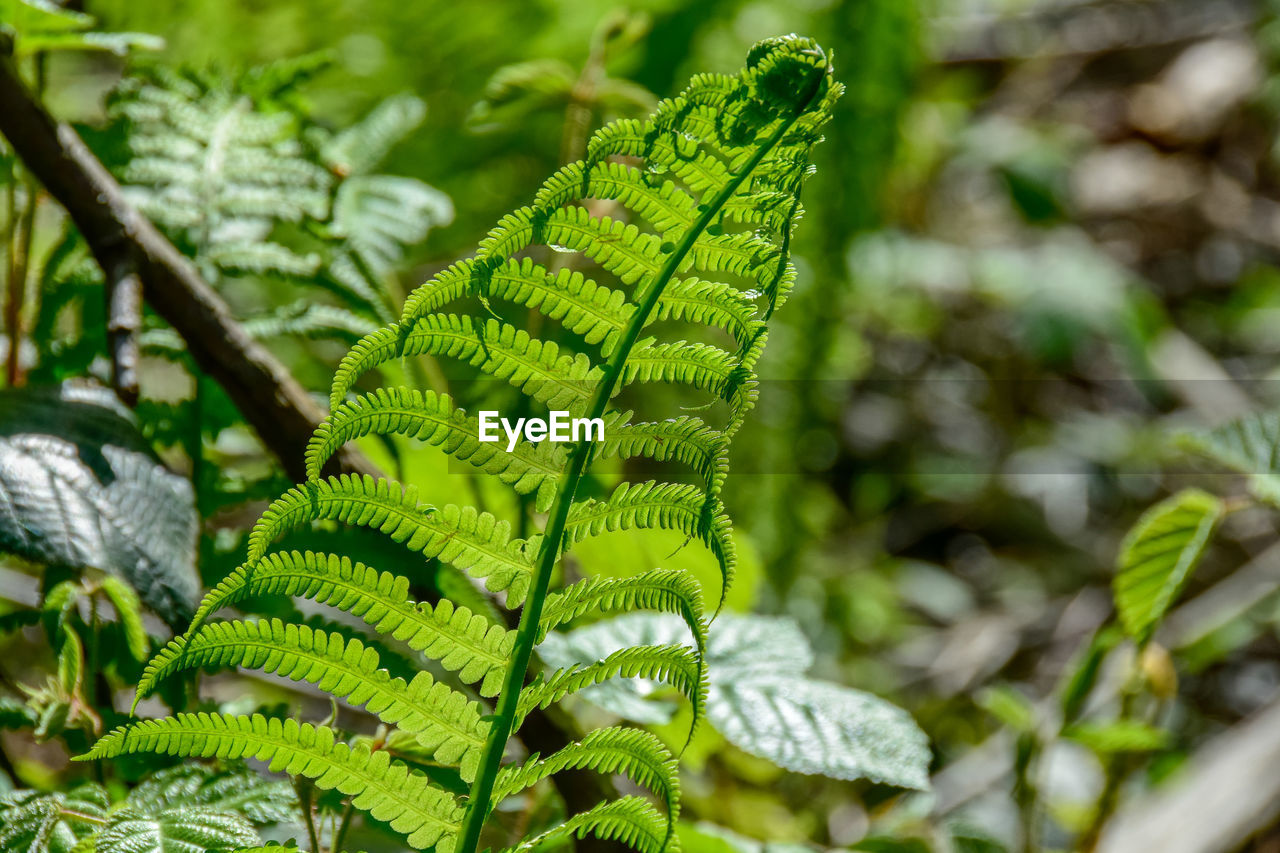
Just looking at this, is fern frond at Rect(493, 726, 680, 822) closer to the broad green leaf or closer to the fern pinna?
the fern pinna

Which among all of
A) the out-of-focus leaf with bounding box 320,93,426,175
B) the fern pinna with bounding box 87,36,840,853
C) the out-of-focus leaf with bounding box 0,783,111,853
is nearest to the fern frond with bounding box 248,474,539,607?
the fern pinna with bounding box 87,36,840,853

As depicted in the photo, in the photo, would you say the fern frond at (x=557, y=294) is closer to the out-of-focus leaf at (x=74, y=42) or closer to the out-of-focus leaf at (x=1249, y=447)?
the out-of-focus leaf at (x=74, y=42)

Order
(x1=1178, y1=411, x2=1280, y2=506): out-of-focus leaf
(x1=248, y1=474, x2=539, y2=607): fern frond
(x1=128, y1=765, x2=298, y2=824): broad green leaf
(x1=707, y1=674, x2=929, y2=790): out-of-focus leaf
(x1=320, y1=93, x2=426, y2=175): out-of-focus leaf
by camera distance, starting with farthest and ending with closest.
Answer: (x1=320, y1=93, x2=426, y2=175): out-of-focus leaf < (x1=1178, y1=411, x2=1280, y2=506): out-of-focus leaf < (x1=707, y1=674, x2=929, y2=790): out-of-focus leaf < (x1=128, y1=765, x2=298, y2=824): broad green leaf < (x1=248, y1=474, x2=539, y2=607): fern frond

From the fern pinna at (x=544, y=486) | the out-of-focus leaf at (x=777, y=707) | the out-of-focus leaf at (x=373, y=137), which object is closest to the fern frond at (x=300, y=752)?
the fern pinna at (x=544, y=486)

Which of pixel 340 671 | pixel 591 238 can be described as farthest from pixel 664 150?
pixel 340 671

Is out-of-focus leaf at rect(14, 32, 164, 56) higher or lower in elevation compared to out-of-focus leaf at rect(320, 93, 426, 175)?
higher

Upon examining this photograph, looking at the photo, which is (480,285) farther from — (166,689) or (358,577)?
(166,689)

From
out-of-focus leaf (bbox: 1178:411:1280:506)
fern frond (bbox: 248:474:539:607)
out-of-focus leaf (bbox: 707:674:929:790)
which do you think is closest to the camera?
fern frond (bbox: 248:474:539:607)
